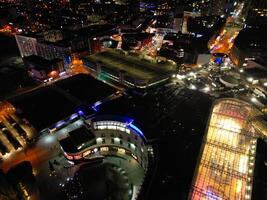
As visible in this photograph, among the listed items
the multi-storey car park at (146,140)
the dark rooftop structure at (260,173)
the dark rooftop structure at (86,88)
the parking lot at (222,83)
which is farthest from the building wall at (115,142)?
the parking lot at (222,83)

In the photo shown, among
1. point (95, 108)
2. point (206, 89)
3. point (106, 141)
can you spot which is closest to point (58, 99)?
point (95, 108)

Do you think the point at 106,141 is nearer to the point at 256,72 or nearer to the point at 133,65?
the point at 133,65

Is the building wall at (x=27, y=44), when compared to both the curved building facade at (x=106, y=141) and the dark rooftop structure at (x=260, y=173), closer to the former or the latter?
the curved building facade at (x=106, y=141)

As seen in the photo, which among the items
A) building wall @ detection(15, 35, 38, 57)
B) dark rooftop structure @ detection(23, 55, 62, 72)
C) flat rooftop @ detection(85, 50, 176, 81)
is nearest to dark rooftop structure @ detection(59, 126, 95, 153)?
flat rooftop @ detection(85, 50, 176, 81)

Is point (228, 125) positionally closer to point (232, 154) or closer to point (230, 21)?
point (232, 154)

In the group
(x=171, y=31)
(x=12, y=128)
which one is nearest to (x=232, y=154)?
(x=12, y=128)

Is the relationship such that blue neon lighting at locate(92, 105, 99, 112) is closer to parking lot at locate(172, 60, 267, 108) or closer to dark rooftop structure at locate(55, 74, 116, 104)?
dark rooftop structure at locate(55, 74, 116, 104)
